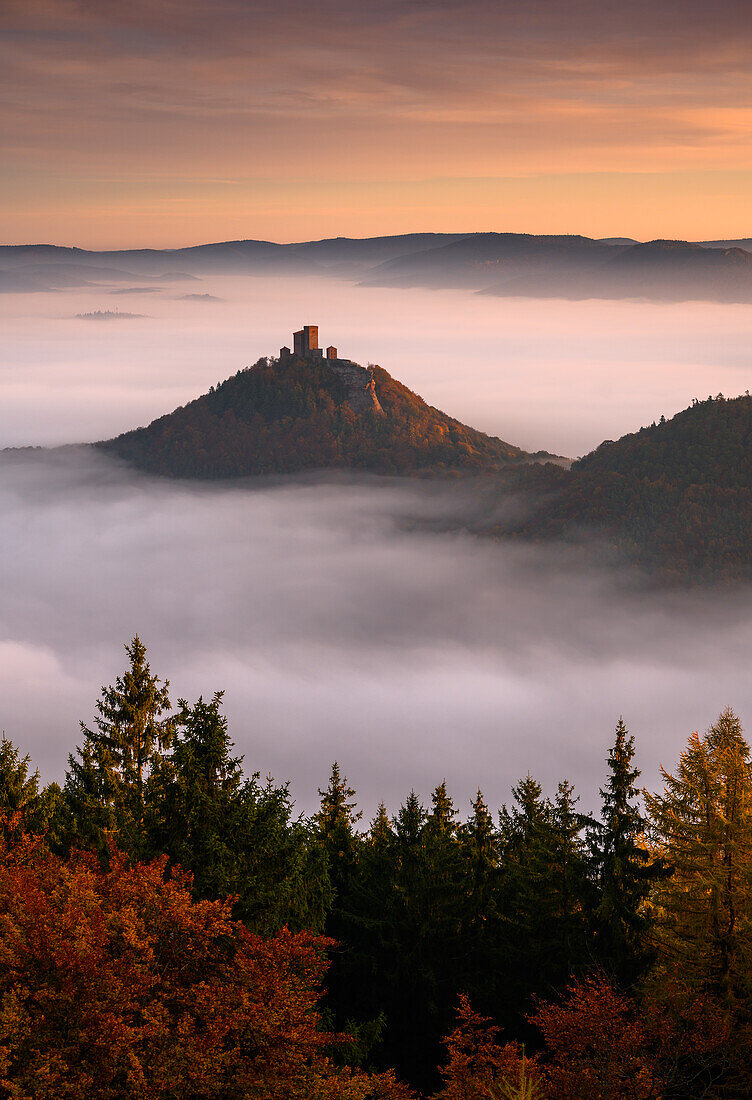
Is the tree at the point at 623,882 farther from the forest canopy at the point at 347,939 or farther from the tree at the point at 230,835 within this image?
the tree at the point at 230,835

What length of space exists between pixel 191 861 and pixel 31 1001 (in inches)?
271

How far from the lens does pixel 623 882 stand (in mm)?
29734

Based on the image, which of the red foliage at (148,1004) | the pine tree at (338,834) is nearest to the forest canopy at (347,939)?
the red foliage at (148,1004)

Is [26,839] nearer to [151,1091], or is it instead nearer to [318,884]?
[318,884]

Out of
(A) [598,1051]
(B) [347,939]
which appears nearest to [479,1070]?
(A) [598,1051]

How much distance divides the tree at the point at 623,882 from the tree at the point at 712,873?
176cm

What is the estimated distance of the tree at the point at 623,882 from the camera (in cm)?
2941

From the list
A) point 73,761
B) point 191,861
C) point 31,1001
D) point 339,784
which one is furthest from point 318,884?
point 339,784

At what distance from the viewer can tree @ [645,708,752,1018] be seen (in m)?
25.1

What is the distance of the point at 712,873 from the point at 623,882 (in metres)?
4.71

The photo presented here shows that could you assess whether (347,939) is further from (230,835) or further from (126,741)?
(230,835)

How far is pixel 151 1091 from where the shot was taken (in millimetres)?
18156

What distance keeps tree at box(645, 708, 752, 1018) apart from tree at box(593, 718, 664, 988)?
176 centimetres

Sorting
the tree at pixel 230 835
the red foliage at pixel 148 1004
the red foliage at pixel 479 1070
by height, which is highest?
the tree at pixel 230 835
